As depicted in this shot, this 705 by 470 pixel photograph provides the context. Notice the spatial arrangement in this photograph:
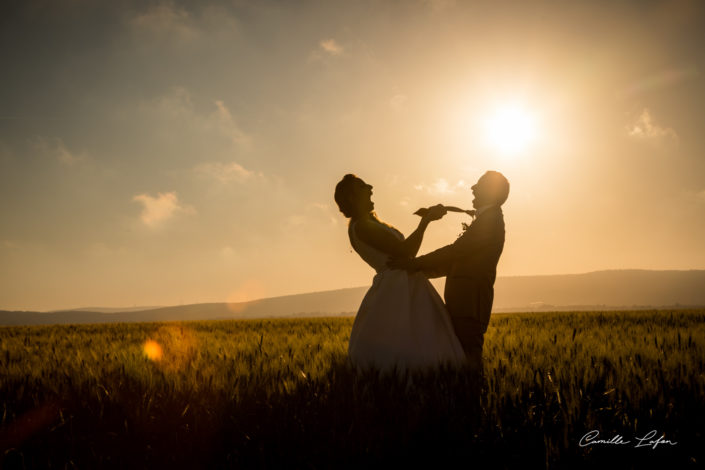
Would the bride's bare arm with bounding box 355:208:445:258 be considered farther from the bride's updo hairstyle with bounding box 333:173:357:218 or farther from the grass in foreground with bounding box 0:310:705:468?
the grass in foreground with bounding box 0:310:705:468

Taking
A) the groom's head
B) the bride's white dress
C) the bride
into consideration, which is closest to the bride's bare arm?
the bride

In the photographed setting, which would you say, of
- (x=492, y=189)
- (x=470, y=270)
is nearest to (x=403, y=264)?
(x=470, y=270)

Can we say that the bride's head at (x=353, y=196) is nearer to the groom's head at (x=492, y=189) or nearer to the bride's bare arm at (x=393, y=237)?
the bride's bare arm at (x=393, y=237)

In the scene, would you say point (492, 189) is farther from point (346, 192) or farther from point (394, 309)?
point (394, 309)

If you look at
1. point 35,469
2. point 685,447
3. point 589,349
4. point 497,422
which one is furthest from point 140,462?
point 589,349

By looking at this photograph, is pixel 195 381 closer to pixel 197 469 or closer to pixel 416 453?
pixel 197 469

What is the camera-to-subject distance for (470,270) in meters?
4.92

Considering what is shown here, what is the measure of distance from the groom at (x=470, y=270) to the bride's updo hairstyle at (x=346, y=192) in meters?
0.92

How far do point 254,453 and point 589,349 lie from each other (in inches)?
212

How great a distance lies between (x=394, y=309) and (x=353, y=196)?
1.52m

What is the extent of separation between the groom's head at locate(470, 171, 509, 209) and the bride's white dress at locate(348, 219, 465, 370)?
4.14 ft

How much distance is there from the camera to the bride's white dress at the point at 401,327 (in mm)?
4637
